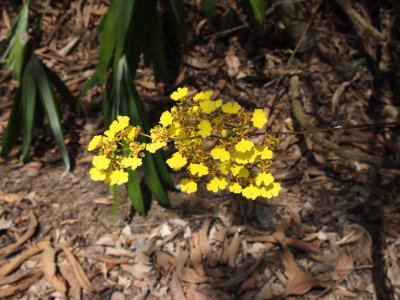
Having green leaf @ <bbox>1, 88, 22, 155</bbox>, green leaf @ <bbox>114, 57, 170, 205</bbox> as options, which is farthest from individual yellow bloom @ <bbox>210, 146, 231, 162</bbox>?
green leaf @ <bbox>1, 88, 22, 155</bbox>

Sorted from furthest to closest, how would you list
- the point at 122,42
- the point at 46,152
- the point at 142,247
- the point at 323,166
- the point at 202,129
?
the point at 46,152 < the point at 323,166 < the point at 142,247 < the point at 122,42 < the point at 202,129

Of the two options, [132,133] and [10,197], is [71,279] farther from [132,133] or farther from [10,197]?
[132,133]

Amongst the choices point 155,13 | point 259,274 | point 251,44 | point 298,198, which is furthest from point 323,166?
point 155,13

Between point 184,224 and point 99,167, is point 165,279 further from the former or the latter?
point 99,167

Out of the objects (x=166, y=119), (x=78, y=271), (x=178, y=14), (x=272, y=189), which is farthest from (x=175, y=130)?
(x=78, y=271)

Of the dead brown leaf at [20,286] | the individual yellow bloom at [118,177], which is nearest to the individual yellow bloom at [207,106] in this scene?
the individual yellow bloom at [118,177]

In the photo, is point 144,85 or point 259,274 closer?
point 259,274

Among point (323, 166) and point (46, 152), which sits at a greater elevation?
point (46, 152)
